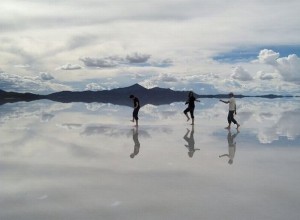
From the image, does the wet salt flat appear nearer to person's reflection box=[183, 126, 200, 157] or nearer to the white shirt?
person's reflection box=[183, 126, 200, 157]

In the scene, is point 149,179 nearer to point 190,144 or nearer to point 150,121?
point 190,144

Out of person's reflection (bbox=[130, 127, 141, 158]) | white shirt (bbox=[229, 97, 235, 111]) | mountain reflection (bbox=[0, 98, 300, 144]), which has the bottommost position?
mountain reflection (bbox=[0, 98, 300, 144])

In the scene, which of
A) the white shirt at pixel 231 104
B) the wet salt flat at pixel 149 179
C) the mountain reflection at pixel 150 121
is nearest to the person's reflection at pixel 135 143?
the wet salt flat at pixel 149 179

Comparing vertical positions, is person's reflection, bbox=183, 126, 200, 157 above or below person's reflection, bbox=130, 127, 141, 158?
below

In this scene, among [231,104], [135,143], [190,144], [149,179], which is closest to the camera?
[149,179]

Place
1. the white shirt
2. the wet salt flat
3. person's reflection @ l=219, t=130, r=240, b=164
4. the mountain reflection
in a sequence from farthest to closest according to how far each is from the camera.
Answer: the white shirt, the mountain reflection, person's reflection @ l=219, t=130, r=240, b=164, the wet salt flat

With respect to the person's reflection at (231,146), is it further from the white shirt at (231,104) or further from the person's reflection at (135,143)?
the person's reflection at (135,143)

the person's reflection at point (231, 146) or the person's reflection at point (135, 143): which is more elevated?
the person's reflection at point (135, 143)

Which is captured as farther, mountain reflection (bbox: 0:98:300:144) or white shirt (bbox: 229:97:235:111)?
white shirt (bbox: 229:97:235:111)

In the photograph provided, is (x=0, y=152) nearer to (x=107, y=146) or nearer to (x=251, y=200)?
(x=107, y=146)

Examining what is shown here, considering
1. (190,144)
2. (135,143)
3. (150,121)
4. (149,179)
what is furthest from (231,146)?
(150,121)

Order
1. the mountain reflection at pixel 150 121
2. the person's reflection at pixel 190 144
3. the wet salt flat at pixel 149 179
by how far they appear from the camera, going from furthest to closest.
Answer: the mountain reflection at pixel 150 121 → the person's reflection at pixel 190 144 → the wet salt flat at pixel 149 179

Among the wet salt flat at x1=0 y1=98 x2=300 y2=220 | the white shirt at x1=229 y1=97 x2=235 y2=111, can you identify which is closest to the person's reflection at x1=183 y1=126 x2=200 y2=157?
the wet salt flat at x1=0 y1=98 x2=300 y2=220

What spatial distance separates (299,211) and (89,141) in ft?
37.6
